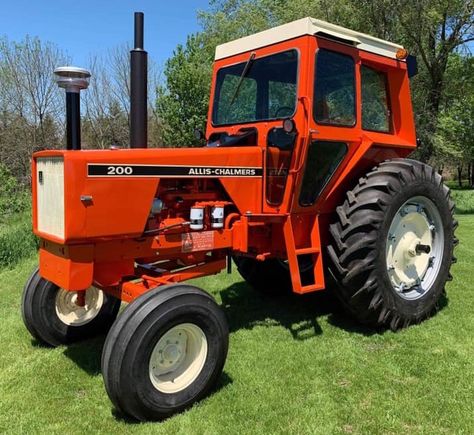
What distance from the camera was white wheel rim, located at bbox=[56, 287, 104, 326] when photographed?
14.3 feet

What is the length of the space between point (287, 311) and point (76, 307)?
6.76ft

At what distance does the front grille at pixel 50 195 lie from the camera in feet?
11.0

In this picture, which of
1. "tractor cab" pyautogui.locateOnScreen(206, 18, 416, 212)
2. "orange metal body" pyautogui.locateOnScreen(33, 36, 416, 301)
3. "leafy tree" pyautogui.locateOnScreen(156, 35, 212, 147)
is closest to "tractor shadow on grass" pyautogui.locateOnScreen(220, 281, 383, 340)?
"orange metal body" pyautogui.locateOnScreen(33, 36, 416, 301)

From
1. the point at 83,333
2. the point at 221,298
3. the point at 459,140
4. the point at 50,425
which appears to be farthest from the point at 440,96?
the point at 50,425

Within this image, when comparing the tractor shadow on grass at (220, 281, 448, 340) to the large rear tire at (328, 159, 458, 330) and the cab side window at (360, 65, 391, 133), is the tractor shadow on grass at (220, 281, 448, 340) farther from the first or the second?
the cab side window at (360, 65, 391, 133)

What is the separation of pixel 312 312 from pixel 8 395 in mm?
2851

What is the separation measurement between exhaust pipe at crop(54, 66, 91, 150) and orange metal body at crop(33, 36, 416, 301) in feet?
0.99

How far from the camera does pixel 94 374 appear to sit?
3.80 m

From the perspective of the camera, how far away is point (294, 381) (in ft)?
11.9

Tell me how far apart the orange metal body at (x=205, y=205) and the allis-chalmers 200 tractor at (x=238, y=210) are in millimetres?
12

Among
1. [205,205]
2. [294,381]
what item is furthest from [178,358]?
[205,205]

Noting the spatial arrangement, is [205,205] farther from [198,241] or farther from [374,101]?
[374,101]

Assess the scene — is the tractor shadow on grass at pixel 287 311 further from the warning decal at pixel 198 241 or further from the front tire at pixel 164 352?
the front tire at pixel 164 352

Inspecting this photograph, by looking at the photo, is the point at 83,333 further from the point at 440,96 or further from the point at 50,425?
the point at 440,96
